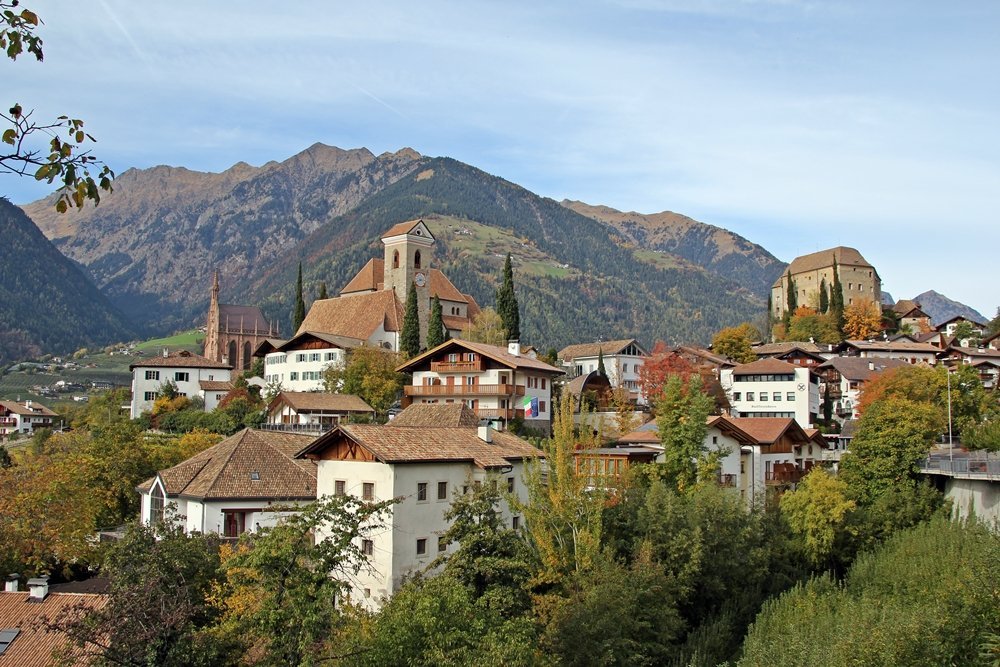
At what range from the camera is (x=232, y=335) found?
130000 millimetres

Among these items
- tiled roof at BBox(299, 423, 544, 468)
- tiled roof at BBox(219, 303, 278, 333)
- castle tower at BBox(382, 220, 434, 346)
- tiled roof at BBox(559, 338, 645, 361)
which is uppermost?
castle tower at BBox(382, 220, 434, 346)

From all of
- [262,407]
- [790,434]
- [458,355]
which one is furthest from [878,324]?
[262,407]

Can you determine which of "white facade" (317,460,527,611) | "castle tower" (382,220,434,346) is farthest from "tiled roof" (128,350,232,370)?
"white facade" (317,460,527,611)

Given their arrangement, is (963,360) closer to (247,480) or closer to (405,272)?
(405,272)

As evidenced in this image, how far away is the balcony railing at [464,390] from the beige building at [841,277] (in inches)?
2985

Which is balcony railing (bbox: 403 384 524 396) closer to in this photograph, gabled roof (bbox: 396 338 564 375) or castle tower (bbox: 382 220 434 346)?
gabled roof (bbox: 396 338 564 375)

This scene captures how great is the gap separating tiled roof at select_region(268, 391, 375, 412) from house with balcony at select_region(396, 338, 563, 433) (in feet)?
15.6

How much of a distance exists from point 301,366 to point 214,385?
13.3 metres

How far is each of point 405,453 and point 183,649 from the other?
57.2 feet

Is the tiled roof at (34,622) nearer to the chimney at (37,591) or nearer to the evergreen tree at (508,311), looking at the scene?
the chimney at (37,591)

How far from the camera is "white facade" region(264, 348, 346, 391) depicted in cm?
7881

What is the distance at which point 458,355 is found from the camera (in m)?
63.9

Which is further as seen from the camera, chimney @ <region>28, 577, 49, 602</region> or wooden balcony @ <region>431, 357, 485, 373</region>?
wooden balcony @ <region>431, 357, 485, 373</region>

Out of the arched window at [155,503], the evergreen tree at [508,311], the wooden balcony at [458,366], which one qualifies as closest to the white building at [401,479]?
the arched window at [155,503]
